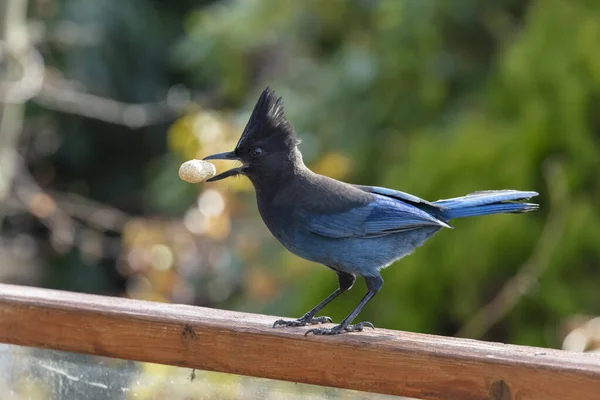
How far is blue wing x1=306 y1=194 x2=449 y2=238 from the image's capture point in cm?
235

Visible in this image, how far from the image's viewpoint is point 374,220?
95.6 inches

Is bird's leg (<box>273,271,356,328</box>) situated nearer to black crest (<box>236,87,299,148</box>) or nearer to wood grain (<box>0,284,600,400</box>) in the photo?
wood grain (<box>0,284,600,400</box>)

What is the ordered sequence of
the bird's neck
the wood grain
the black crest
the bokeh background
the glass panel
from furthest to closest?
the bokeh background
the bird's neck
the black crest
the glass panel
the wood grain

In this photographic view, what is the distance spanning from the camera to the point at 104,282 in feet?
28.6

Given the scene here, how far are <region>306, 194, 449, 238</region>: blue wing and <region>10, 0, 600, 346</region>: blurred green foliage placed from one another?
4.97 ft

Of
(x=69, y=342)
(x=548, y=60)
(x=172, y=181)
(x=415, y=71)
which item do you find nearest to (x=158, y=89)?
(x=172, y=181)

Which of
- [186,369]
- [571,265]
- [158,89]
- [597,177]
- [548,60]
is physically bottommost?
[186,369]

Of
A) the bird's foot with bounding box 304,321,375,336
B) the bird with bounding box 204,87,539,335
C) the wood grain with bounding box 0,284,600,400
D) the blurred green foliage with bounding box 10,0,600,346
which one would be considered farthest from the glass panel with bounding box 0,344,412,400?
the blurred green foliage with bounding box 10,0,600,346

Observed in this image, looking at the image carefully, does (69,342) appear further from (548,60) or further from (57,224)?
(57,224)

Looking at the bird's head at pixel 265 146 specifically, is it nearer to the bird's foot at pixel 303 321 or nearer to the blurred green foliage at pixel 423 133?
the bird's foot at pixel 303 321

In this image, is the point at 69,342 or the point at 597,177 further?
the point at 597,177

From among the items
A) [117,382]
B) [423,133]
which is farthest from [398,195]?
[423,133]

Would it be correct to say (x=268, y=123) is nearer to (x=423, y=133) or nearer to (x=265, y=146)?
(x=265, y=146)

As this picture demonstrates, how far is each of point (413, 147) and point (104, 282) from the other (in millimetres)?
5143
